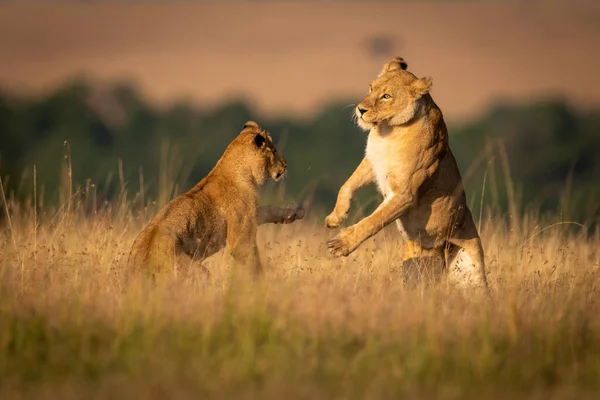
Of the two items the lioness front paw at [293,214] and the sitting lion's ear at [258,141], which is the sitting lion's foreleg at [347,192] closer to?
the lioness front paw at [293,214]

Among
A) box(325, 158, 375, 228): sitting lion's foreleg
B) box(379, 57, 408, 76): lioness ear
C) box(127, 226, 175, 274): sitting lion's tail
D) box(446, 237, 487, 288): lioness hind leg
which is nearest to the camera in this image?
box(127, 226, 175, 274): sitting lion's tail

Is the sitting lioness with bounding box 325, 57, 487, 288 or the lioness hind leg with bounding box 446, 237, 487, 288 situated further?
the lioness hind leg with bounding box 446, 237, 487, 288

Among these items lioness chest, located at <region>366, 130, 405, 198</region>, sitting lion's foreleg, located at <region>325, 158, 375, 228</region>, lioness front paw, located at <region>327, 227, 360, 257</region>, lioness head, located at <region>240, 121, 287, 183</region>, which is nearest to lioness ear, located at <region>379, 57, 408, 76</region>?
lioness chest, located at <region>366, 130, 405, 198</region>

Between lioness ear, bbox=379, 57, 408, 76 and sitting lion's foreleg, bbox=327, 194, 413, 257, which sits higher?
lioness ear, bbox=379, 57, 408, 76

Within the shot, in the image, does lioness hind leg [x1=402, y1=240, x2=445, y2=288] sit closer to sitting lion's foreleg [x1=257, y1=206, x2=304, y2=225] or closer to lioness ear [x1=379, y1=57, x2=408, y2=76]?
sitting lion's foreleg [x1=257, y1=206, x2=304, y2=225]

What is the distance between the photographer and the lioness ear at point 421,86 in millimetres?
7523

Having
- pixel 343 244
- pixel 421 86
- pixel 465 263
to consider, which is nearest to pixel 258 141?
pixel 343 244

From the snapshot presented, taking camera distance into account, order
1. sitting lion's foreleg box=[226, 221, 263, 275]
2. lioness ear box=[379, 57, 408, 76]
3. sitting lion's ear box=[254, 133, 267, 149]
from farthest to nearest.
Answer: lioness ear box=[379, 57, 408, 76], sitting lion's ear box=[254, 133, 267, 149], sitting lion's foreleg box=[226, 221, 263, 275]

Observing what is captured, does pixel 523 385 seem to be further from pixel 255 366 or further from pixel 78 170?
pixel 78 170

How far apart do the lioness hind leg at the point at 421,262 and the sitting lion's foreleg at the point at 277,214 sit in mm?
840

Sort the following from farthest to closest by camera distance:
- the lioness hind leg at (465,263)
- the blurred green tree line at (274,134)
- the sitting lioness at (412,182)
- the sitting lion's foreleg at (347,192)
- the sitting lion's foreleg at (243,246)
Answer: the blurred green tree line at (274,134)
the sitting lion's foreleg at (347,192)
the lioness hind leg at (465,263)
the sitting lioness at (412,182)
the sitting lion's foreleg at (243,246)

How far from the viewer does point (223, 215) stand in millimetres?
7340

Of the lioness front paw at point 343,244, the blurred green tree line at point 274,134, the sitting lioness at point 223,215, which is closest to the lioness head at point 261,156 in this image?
the sitting lioness at point 223,215

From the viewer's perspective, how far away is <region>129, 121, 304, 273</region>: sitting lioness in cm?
674
